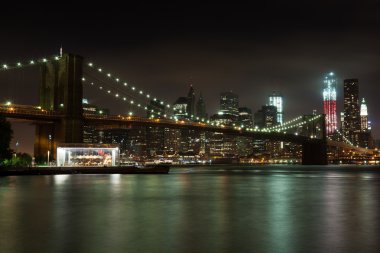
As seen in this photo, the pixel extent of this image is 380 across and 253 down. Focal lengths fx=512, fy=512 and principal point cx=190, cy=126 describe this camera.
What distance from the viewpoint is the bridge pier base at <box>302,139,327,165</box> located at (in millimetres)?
104250

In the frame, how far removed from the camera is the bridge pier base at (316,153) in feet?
342

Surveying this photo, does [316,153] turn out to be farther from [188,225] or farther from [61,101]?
[188,225]

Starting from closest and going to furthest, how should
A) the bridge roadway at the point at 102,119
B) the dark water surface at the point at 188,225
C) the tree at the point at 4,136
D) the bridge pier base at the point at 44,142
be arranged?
the dark water surface at the point at 188,225
the tree at the point at 4,136
the bridge roadway at the point at 102,119
the bridge pier base at the point at 44,142

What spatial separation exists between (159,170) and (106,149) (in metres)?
7.46

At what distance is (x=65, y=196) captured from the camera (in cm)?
2489

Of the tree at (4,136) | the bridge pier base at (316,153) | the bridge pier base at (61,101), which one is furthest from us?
the bridge pier base at (316,153)

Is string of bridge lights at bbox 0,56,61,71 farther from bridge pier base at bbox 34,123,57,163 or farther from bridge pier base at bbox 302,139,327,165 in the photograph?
bridge pier base at bbox 302,139,327,165

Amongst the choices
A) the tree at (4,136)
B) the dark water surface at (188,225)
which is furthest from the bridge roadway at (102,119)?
the dark water surface at (188,225)

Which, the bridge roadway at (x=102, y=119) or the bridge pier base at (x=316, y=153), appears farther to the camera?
the bridge pier base at (x=316, y=153)

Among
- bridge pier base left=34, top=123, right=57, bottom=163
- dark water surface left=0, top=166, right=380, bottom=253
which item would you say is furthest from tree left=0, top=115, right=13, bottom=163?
dark water surface left=0, top=166, right=380, bottom=253

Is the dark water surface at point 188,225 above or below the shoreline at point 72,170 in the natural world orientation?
below

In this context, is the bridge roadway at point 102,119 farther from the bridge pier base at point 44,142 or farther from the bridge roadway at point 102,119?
the bridge pier base at point 44,142

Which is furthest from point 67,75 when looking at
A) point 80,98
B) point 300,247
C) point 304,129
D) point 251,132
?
point 304,129

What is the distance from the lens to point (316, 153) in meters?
105
